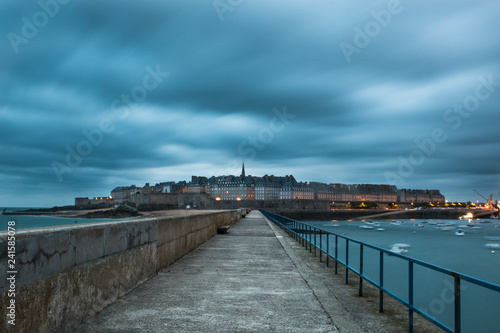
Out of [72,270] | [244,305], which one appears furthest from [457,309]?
[72,270]

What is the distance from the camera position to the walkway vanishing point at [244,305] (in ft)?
16.0

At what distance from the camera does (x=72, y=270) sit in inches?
178

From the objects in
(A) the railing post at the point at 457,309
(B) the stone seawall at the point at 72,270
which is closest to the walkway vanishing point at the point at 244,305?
(B) the stone seawall at the point at 72,270

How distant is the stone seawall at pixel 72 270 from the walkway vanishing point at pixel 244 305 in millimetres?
251

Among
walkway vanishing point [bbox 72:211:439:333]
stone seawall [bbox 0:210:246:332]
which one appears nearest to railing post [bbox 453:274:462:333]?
walkway vanishing point [bbox 72:211:439:333]

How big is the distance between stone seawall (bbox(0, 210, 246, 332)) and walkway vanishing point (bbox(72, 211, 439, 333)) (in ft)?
0.82

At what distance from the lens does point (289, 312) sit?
18.2ft

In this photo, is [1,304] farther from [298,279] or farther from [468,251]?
[468,251]

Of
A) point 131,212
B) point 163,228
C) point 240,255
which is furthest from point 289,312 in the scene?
point 131,212

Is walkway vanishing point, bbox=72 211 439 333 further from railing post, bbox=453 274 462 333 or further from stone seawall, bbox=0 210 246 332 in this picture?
railing post, bbox=453 274 462 333

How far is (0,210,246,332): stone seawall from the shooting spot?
3557 mm

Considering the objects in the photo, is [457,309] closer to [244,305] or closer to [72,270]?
[244,305]

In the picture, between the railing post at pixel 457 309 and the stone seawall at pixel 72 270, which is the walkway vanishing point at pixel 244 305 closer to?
the stone seawall at pixel 72 270

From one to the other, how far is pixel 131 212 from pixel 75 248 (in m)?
107
